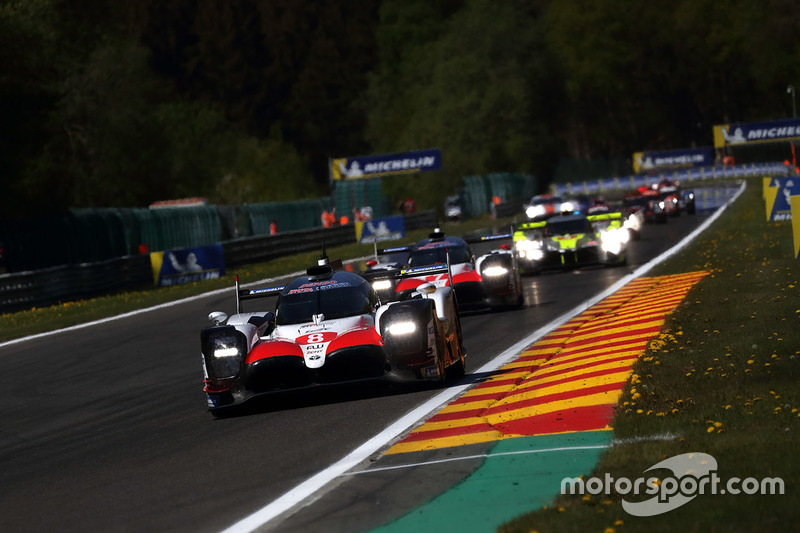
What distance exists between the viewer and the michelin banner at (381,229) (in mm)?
47406

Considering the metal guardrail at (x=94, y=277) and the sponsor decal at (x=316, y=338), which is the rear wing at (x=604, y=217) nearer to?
the metal guardrail at (x=94, y=277)

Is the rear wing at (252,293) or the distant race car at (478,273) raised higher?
the rear wing at (252,293)

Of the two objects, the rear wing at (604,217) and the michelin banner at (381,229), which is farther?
the michelin banner at (381,229)

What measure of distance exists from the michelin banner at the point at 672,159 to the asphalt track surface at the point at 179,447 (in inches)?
3427

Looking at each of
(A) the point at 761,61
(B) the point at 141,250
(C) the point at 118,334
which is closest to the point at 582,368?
(C) the point at 118,334

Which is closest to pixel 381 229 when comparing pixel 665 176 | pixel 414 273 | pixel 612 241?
pixel 612 241

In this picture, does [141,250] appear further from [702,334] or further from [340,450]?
[340,450]

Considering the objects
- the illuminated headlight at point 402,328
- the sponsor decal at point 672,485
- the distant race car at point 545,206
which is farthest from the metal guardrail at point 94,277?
the sponsor decal at point 672,485

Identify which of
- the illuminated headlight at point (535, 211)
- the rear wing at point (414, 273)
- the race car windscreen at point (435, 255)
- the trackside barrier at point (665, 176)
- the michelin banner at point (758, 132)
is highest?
the michelin banner at point (758, 132)

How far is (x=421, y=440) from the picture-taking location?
935 centimetres

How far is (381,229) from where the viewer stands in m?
48.1

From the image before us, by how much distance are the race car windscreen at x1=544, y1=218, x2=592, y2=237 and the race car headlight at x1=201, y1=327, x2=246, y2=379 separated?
54.1 feet

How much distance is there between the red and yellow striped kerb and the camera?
9.35 meters

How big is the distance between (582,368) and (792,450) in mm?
5026
